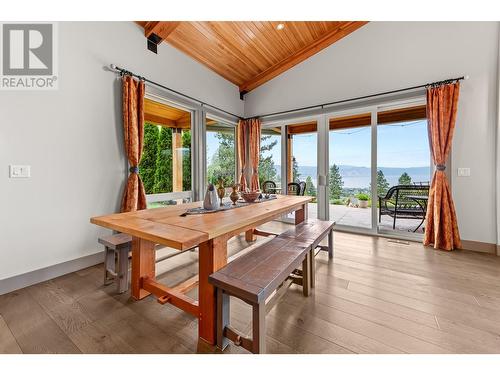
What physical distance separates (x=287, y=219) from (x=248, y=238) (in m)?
1.49

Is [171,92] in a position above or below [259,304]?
above

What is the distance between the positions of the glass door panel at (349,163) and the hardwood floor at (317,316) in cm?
178

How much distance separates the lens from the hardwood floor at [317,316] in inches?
48.9

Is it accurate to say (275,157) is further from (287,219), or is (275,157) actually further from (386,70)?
(386,70)

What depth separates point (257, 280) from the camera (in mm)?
1159

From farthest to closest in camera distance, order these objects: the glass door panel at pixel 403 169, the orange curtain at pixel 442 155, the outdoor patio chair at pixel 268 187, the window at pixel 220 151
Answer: the outdoor patio chair at pixel 268 187
the window at pixel 220 151
the glass door panel at pixel 403 169
the orange curtain at pixel 442 155

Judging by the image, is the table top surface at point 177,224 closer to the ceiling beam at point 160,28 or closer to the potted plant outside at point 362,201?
the ceiling beam at point 160,28

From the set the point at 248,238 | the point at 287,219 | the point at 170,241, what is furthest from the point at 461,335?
the point at 287,219

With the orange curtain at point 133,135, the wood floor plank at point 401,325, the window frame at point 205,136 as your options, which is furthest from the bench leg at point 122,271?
the window frame at point 205,136

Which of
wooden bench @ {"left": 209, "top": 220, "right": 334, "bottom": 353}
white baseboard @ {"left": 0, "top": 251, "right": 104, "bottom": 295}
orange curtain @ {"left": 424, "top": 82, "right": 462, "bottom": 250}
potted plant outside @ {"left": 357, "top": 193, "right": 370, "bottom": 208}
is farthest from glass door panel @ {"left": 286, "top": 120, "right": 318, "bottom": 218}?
white baseboard @ {"left": 0, "top": 251, "right": 104, "bottom": 295}

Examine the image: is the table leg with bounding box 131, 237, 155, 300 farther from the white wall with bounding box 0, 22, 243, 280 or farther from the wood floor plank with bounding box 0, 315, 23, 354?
the white wall with bounding box 0, 22, 243, 280

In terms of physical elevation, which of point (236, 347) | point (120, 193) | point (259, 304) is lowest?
point (236, 347)

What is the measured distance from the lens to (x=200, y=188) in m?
3.77
